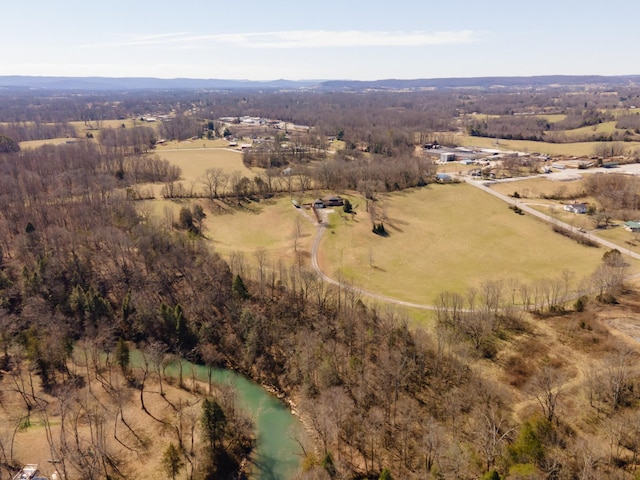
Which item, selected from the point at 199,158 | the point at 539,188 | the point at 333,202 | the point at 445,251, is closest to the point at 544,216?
the point at 539,188

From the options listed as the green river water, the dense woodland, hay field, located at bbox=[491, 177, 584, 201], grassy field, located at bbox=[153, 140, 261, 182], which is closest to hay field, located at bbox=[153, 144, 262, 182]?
grassy field, located at bbox=[153, 140, 261, 182]

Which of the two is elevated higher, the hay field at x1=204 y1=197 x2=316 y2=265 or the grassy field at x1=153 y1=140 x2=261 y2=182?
the grassy field at x1=153 y1=140 x2=261 y2=182

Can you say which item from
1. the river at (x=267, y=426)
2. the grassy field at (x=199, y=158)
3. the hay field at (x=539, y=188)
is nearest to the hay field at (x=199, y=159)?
the grassy field at (x=199, y=158)

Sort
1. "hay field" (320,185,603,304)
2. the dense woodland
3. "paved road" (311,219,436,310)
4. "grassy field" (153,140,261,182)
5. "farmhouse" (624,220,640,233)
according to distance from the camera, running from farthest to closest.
A: "grassy field" (153,140,261,182)
"farmhouse" (624,220,640,233)
"hay field" (320,185,603,304)
"paved road" (311,219,436,310)
the dense woodland

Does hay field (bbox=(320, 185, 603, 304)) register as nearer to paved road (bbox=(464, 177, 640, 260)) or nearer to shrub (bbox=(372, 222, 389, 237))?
shrub (bbox=(372, 222, 389, 237))

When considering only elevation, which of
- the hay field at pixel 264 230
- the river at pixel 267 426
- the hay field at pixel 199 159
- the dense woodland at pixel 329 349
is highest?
the hay field at pixel 199 159

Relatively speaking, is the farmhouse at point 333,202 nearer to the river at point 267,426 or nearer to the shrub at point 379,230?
the shrub at point 379,230

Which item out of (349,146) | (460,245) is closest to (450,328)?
(460,245)
